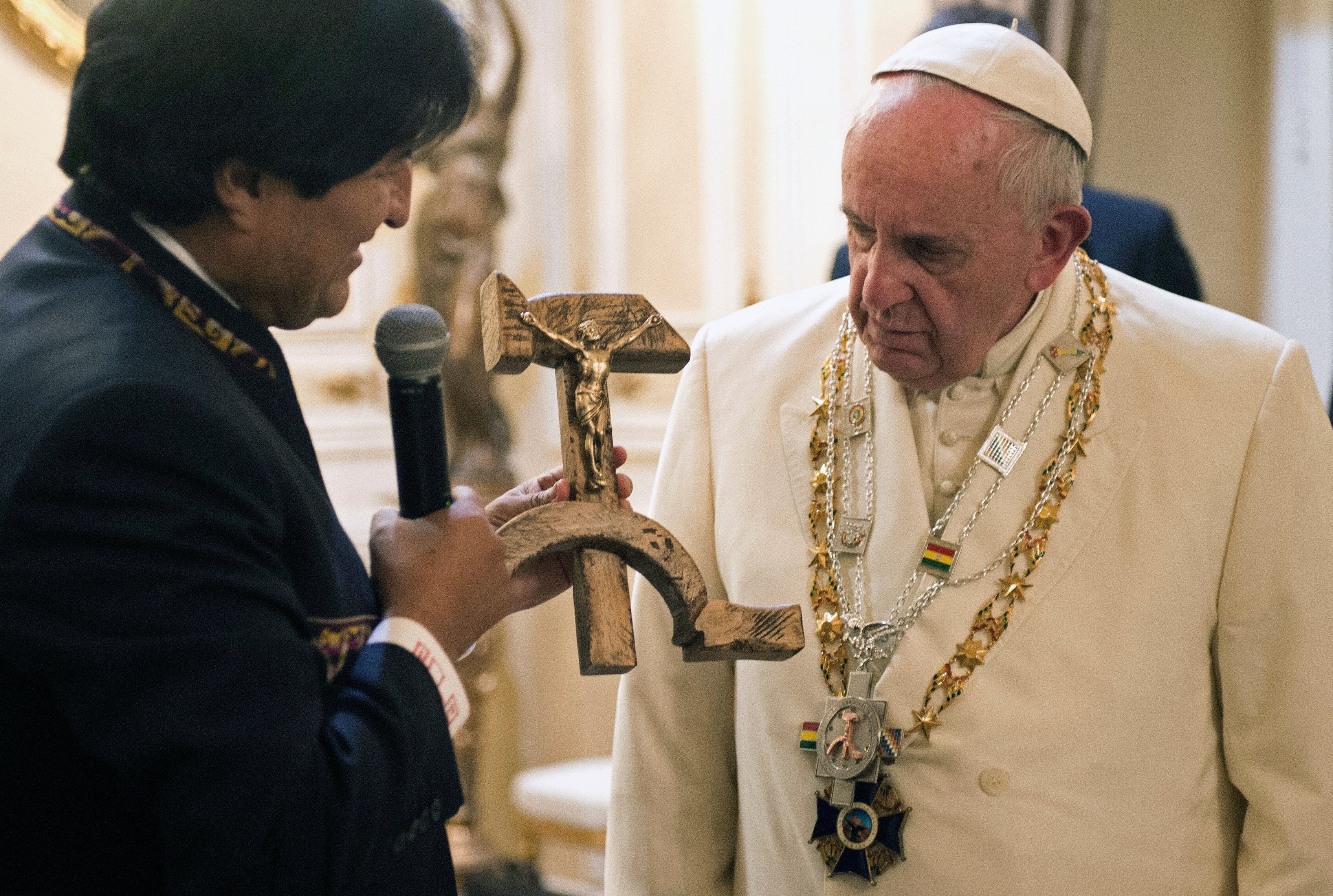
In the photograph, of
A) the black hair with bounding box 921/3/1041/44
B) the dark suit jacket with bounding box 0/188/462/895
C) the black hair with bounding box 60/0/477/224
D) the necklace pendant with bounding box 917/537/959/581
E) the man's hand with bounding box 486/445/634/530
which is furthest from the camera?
the black hair with bounding box 921/3/1041/44

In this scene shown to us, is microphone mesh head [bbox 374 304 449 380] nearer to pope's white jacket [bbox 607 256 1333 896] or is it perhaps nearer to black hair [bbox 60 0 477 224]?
black hair [bbox 60 0 477 224]

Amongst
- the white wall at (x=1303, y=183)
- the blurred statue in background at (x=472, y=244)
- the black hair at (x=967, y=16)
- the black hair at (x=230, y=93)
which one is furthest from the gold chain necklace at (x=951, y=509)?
the blurred statue in background at (x=472, y=244)

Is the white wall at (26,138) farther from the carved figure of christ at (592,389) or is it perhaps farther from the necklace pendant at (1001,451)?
the necklace pendant at (1001,451)

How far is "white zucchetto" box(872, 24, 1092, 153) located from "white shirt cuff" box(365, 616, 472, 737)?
1089mm

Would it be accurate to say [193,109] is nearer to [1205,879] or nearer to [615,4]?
[1205,879]

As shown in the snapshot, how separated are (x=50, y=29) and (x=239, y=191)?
2.16 metres

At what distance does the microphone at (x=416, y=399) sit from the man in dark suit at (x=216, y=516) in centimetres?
4

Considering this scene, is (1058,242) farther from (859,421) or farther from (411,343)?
(411,343)

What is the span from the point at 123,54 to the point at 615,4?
432cm

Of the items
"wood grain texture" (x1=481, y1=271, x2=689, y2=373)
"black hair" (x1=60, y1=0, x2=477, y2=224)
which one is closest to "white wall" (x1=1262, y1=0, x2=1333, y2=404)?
A: "wood grain texture" (x1=481, y1=271, x2=689, y2=373)

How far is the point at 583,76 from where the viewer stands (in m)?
5.45

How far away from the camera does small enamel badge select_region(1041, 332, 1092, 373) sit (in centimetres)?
199

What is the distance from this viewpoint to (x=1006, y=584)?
188 cm

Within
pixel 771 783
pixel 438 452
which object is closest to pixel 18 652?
pixel 438 452
